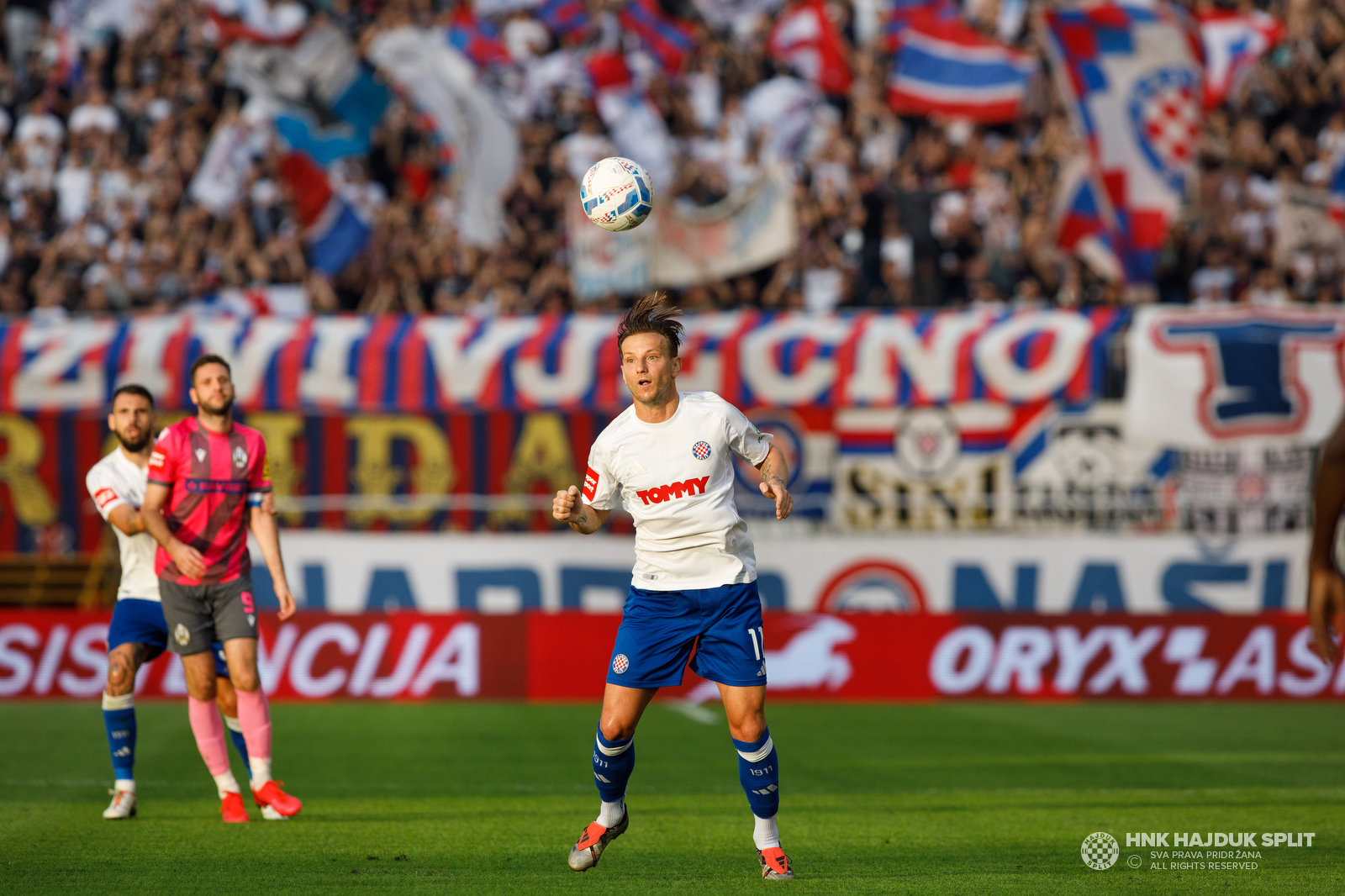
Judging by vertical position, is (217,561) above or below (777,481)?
below

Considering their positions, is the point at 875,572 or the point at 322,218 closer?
A: the point at 875,572

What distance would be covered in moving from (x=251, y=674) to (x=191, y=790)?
186 cm

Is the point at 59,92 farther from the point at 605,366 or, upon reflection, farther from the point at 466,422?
the point at 605,366

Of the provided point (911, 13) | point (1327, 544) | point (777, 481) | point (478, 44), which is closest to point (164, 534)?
point (777, 481)

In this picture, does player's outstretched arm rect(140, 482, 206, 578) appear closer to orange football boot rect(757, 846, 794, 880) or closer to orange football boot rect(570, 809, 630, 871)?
orange football boot rect(570, 809, 630, 871)

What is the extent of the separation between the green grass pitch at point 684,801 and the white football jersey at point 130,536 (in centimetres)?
137

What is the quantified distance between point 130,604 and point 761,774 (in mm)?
4413

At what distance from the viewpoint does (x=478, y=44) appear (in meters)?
22.5

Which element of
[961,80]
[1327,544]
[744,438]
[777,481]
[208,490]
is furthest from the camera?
[961,80]

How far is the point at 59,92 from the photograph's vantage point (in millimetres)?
22578

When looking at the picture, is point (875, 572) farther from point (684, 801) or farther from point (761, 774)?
point (761, 774)

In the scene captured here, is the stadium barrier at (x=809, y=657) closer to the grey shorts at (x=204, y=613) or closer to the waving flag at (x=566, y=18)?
the grey shorts at (x=204, y=613)

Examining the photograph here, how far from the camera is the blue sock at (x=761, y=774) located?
283 inches

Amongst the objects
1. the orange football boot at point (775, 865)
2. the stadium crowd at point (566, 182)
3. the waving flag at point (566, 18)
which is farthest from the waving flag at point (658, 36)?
the orange football boot at point (775, 865)
